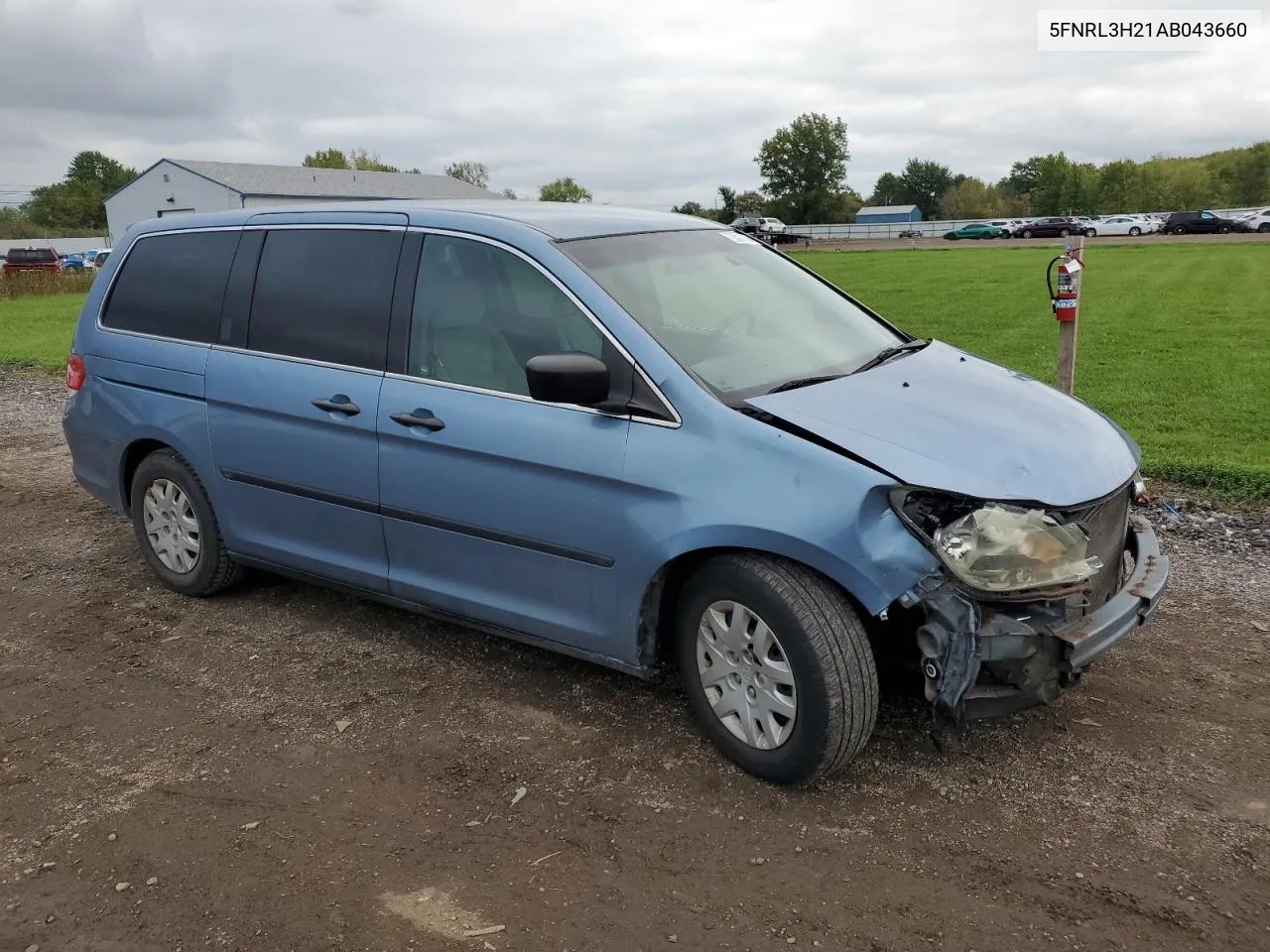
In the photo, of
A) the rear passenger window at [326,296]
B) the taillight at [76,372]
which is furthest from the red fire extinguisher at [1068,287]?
the taillight at [76,372]

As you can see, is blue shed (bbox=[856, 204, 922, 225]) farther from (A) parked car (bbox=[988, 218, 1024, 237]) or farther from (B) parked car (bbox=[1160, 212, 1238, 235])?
(B) parked car (bbox=[1160, 212, 1238, 235])

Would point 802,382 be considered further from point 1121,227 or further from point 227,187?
point 1121,227

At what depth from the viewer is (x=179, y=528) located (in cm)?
522

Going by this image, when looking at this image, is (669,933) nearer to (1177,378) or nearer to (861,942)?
(861,942)

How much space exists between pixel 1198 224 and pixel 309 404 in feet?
192

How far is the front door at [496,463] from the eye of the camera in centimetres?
364

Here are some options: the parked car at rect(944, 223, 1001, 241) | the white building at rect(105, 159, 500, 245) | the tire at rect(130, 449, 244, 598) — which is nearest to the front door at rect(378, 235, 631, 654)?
the tire at rect(130, 449, 244, 598)

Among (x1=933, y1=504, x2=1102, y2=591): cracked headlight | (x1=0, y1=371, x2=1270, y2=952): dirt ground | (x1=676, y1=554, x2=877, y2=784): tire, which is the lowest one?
(x1=0, y1=371, x2=1270, y2=952): dirt ground

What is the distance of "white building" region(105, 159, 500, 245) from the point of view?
5709 centimetres

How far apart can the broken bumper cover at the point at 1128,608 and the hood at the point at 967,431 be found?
34 cm

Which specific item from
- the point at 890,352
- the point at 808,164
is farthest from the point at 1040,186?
the point at 890,352

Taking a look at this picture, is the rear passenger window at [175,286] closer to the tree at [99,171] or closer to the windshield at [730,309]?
the windshield at [730,309]

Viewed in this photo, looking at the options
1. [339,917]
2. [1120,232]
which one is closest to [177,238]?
[339,917]

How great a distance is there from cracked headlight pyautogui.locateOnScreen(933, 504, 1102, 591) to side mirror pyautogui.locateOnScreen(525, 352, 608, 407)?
119cm
